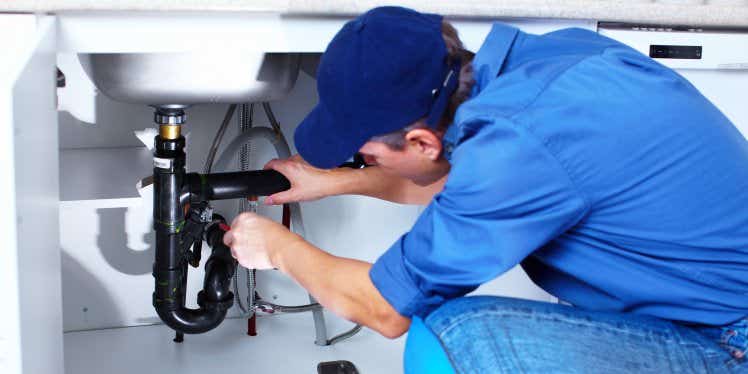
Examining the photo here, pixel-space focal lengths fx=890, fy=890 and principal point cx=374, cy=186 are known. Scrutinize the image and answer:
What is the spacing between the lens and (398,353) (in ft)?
6.15

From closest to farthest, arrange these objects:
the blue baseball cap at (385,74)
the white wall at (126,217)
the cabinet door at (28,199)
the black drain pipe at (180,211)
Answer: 1. the cabinet door at (28,199)
2. the blue baseball cap at (385,74)
3. the black drain pipe at (180,211)
4. the white wall at (126,217)

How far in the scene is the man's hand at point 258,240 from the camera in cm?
116

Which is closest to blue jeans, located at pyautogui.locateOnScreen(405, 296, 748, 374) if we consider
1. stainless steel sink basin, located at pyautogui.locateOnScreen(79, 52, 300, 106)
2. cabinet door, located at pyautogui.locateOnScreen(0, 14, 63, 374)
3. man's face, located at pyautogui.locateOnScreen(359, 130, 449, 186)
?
man's face, located at pyautogui.locateOnScreen(359, 130, 449, 186)

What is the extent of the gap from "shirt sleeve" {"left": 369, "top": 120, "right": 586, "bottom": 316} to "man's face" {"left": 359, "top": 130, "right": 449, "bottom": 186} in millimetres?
90

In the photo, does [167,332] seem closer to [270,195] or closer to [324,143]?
[270,195]

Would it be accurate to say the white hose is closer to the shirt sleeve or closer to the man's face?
the man's face

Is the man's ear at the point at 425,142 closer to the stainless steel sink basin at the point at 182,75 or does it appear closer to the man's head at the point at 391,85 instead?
the man's head at the point at 391,85

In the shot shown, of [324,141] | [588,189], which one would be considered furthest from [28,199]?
[588,189]

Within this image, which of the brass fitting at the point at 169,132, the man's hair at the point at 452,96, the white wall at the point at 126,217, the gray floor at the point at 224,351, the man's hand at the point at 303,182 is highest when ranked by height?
the man's hair at the point at 452,96

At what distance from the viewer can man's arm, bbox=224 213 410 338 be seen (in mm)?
1041

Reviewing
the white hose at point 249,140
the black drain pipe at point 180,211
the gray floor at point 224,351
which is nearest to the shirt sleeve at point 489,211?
the black drain pipe at point 180,211

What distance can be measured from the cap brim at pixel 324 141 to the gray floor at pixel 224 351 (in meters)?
0.78

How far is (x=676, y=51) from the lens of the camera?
1454mm

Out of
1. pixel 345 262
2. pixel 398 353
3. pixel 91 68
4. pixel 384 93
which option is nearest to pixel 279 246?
pixel 345 262
